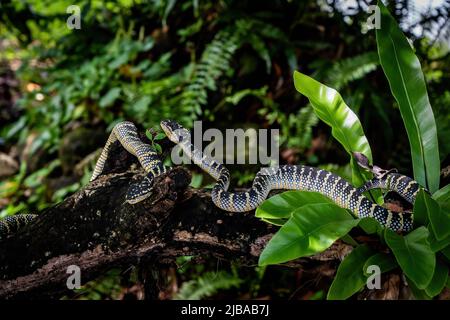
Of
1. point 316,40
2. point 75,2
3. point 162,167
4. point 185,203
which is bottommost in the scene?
point 185,203

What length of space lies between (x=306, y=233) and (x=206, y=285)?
263 centimetres

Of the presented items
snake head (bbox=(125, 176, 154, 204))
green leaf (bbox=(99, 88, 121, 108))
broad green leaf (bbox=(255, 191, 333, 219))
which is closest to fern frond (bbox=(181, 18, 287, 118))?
green leaf (bbox=(99, 88, 121, 108))

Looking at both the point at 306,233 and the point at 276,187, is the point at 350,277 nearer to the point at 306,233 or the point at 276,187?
the point at 306,233

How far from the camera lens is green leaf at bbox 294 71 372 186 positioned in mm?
3211

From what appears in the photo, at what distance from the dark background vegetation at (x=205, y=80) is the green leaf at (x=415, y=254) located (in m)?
2.53

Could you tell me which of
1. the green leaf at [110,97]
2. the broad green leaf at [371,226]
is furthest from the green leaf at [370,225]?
the green leaf at [110,97]

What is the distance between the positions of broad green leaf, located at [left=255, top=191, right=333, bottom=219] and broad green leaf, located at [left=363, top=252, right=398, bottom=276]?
45cm

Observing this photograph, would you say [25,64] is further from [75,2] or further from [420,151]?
[420,151]

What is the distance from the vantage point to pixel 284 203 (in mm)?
2824

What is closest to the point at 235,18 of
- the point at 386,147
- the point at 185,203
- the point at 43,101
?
the point at 386,147

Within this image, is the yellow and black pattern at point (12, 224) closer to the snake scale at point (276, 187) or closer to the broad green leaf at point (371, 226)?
the snake scale at point (276, 187)

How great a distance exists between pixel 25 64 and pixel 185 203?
5.54m

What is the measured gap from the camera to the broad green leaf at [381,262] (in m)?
2.78
